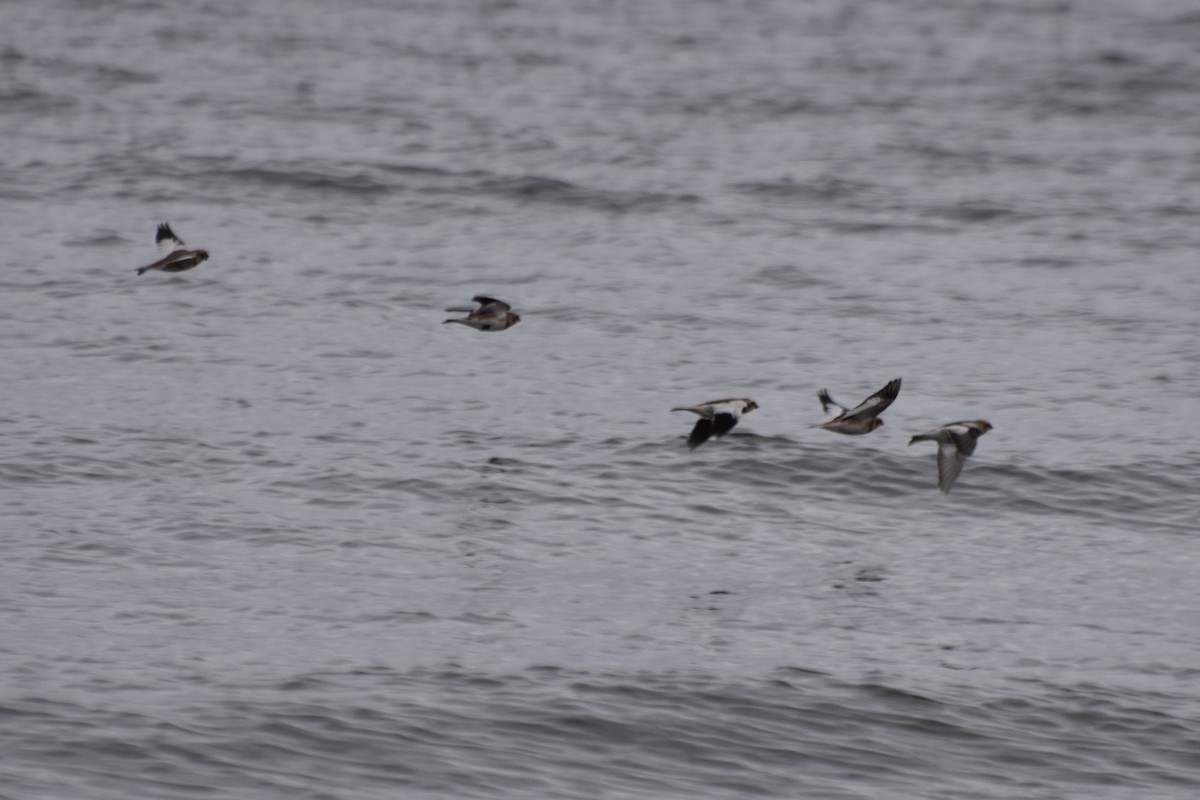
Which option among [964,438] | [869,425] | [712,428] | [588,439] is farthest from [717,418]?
[588,439]

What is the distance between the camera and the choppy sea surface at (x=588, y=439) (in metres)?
11.7

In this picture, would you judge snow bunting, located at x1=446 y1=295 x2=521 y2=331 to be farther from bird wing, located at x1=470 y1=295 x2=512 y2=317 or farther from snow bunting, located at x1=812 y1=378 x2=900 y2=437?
snow bunting, located at x1=812 y1=378 x2=900 y2=437

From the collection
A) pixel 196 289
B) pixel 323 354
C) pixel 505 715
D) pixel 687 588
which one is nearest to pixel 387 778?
pixel 505 715

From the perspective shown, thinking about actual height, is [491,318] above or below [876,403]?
above

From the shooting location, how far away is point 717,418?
1301cm

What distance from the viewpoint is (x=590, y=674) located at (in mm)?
12430

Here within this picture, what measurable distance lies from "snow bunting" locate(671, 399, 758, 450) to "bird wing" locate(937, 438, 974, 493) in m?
1.33

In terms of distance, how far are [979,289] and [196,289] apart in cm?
998

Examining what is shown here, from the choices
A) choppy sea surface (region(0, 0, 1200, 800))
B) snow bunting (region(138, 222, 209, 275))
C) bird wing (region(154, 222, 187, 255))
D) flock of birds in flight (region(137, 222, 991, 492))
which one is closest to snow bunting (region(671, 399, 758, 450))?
flock of birds in flight (region(137, 222, 991, 492))

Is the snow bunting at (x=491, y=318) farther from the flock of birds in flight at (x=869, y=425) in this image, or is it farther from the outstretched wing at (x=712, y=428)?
the outstretched wing at (x=712, y=428)

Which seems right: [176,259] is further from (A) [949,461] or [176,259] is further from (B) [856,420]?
(A) [949,461]

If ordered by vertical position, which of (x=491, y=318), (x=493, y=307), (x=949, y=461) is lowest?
(x=949, y=461)

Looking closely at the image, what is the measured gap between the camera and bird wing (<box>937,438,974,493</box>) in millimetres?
12500

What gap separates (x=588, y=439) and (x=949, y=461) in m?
5.63
